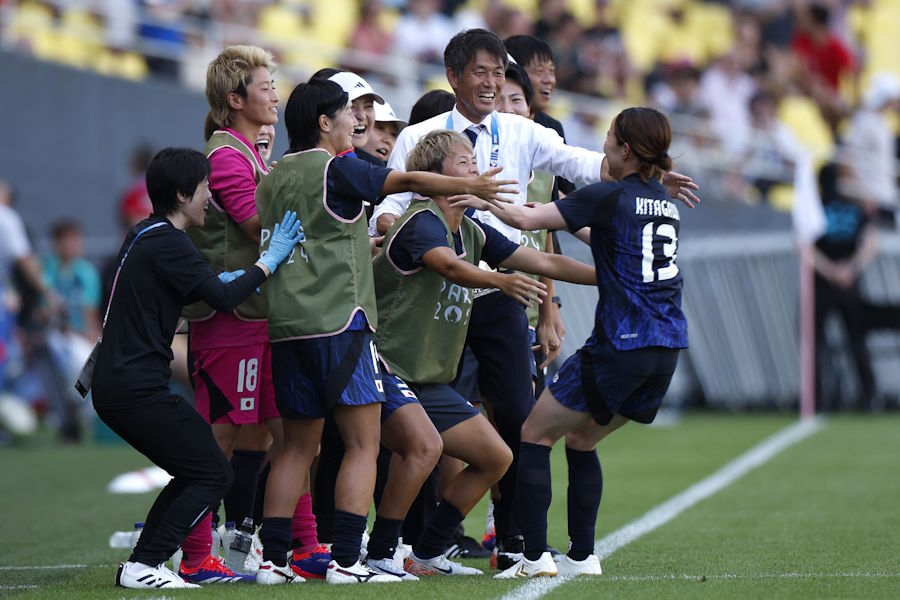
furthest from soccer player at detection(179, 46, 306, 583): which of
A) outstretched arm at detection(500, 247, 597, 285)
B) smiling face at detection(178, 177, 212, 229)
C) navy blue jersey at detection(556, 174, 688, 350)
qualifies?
navy blue jersey at detection(556, 174, 688, 350)

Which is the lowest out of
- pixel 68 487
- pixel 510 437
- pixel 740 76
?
pixel 68 487

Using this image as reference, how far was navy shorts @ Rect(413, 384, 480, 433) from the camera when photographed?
19.9 ft

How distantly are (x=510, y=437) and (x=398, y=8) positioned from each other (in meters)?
14.4

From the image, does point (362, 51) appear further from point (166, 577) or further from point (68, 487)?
point (166, 577)

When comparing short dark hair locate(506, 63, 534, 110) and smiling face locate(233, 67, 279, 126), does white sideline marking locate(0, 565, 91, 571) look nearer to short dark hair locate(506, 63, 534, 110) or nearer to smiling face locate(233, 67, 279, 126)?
smiling face locate(233, 67, 279, 126)

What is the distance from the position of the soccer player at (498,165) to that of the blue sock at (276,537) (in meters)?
1.09

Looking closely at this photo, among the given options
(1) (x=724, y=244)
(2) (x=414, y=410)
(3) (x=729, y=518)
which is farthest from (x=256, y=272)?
(1) (x=724, y=244)

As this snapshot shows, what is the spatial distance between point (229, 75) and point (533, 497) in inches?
88.7

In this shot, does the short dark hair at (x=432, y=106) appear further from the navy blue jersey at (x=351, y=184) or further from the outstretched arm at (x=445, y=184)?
the outstretched arm at (x=445, y=184)

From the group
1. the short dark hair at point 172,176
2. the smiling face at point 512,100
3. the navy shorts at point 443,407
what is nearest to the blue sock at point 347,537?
the navy shorts at point 443,407

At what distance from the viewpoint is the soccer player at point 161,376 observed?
5738mm

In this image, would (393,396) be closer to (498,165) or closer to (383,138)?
(498,165)

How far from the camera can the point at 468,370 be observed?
22.7 feet

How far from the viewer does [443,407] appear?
6.09 metres
